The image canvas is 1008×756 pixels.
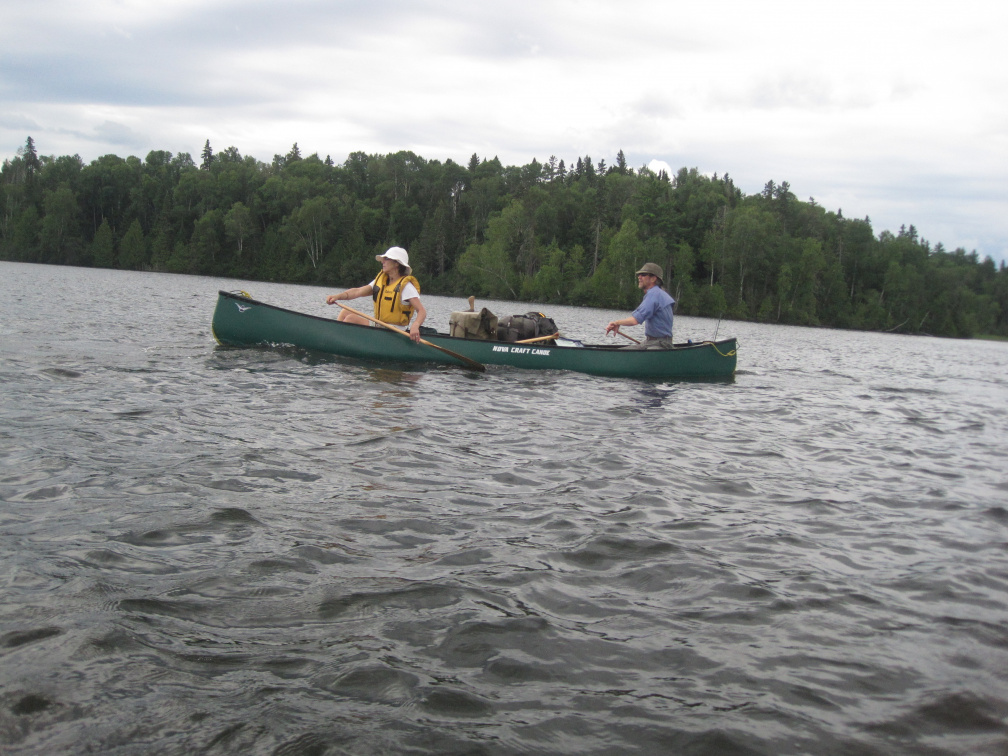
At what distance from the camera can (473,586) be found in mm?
3508

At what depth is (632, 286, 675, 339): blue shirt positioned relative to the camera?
12219 millimetres

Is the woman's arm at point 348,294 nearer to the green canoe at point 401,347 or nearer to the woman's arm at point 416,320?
the green canoe at point 401,347

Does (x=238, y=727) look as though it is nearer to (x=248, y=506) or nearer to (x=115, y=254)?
(x=248, y=506)

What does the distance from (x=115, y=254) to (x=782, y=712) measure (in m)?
96.3

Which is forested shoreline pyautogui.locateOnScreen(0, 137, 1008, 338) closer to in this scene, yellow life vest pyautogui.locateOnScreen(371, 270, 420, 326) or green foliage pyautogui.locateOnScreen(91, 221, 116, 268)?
green foliage pyautogui.locateOnScreen(91, 221, 116, 268)

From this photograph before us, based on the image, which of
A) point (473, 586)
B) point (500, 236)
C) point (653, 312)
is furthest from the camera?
point (500, 236)

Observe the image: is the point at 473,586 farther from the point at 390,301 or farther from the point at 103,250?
the point at 103,250

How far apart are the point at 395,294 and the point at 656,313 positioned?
176 inches

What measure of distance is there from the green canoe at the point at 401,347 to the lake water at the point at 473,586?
12.7 feet

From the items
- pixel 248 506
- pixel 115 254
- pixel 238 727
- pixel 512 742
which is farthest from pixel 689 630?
pixel 115 254

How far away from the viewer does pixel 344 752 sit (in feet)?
7.45

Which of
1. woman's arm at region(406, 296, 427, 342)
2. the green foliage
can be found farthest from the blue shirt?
the green foliage

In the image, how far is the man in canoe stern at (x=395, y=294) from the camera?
10.8 meters

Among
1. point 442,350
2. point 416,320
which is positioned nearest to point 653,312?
point 442,350
